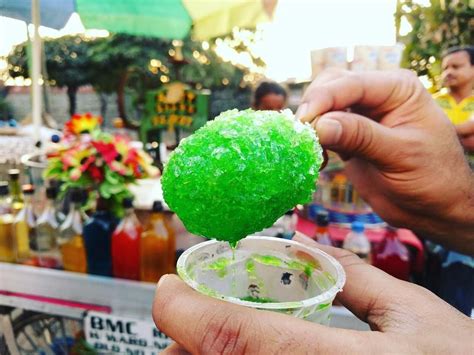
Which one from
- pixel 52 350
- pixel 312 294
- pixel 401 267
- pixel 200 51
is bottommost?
pixel 52 350

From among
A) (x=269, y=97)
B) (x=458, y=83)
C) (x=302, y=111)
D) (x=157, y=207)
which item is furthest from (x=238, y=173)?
(x=269, y=97)

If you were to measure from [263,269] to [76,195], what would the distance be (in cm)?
147

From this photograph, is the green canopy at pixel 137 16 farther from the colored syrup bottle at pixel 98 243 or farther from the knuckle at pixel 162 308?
the knuckle at pixel 162 308

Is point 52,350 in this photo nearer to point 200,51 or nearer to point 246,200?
point 246,200

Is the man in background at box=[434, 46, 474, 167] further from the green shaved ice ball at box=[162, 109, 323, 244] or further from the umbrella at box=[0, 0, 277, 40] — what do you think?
the green shaved ice ball at box=[162, 109, 323, 244]

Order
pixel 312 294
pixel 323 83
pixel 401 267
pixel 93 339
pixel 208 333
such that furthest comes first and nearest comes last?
pixel 93 339 < pixel 401 267 < pixel 323 83 < pixel 312 294 < pixel 208 333

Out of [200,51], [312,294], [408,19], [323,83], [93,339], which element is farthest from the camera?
[200,51]

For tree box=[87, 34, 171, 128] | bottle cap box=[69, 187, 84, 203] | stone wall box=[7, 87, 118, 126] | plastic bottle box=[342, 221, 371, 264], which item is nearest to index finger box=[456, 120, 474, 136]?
plastic bottle box=[342, 221, 371, 264]

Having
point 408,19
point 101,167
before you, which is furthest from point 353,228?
point 408,19

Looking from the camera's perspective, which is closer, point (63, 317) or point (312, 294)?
point (312, 294)

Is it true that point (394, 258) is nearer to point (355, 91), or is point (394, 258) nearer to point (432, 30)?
point (355, 91)

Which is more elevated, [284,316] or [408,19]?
[408,19]

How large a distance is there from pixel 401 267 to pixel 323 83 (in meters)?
0.93

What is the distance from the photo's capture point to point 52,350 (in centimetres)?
210
